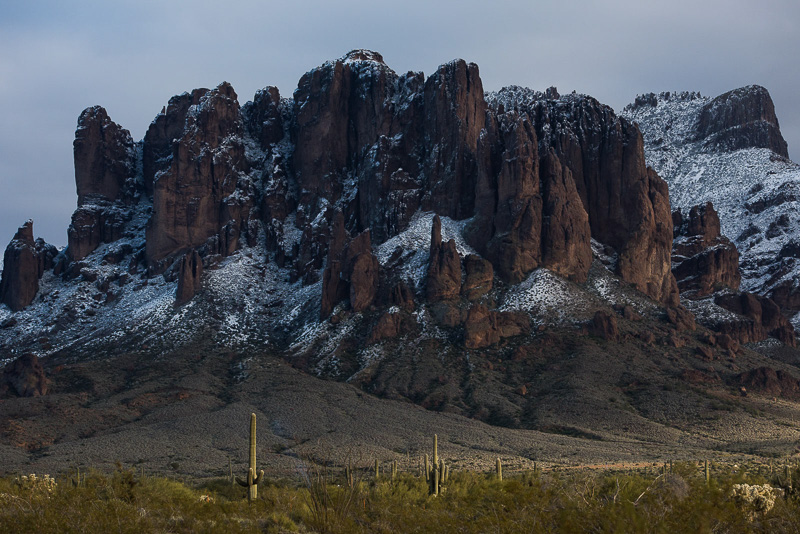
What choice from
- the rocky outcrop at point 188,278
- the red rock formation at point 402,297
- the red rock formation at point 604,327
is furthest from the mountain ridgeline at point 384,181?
the red rock formation at point 604,327

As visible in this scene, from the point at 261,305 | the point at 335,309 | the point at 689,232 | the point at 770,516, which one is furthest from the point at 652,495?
the point at 689,232

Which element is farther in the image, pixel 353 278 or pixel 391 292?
pixel 353 278

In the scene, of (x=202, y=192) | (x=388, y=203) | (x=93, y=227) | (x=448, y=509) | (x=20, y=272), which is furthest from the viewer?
(x=93, y=227)

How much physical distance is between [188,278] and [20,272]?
42660 mm

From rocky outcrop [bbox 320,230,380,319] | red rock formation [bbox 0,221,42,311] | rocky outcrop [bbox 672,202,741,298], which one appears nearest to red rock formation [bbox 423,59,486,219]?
rocky outcrop [bbox 320,230,380,319]

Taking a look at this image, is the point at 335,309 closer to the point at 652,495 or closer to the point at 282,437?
the point at 282,437

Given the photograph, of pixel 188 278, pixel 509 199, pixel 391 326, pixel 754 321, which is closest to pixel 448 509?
pixel 391 326

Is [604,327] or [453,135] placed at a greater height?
[453,135]

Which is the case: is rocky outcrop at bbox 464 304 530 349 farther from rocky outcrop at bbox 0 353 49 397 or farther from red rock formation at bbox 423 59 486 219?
rocky outcrop at bbox 0 353 49 397

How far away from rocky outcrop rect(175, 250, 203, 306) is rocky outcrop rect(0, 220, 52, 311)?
121ft

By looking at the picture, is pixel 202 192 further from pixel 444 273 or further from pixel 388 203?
pixel 444 273

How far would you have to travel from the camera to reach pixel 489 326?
12762 centimetres

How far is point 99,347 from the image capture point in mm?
140125

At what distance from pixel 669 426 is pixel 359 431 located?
113 ft
